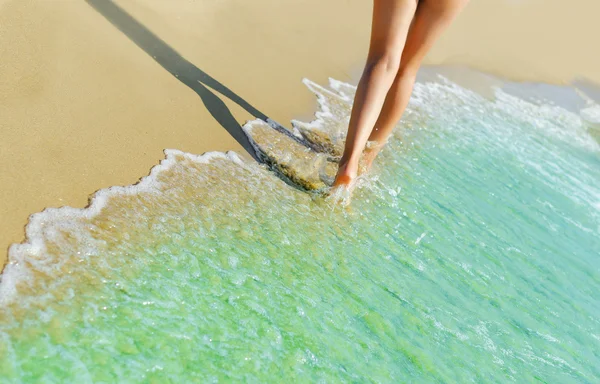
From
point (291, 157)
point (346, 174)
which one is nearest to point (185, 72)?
point (291, 157)

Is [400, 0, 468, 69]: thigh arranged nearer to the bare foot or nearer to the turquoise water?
the bare foot

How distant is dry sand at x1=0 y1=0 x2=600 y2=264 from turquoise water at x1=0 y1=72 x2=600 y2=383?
0.61 ft

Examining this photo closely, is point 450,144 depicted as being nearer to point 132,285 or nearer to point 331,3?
point 331,3

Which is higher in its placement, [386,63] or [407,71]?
[407,71]

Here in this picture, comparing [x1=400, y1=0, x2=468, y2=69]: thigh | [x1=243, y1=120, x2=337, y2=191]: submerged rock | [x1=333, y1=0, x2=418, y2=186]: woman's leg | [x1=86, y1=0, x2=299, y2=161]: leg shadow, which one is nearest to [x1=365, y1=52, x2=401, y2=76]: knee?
[x1=333, y1=0, x2=418, y2=186]: woman's leg

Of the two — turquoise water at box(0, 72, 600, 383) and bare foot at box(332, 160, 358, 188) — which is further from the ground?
bare foot at box(332, 160, 358, 188)

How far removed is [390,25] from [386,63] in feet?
0.59

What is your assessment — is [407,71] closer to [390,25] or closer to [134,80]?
[390,25]

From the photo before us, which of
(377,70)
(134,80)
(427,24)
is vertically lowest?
(134,80)

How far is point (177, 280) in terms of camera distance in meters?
2.13

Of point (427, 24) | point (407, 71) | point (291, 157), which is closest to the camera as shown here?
point (427, 24)

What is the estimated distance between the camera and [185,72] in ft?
12.2

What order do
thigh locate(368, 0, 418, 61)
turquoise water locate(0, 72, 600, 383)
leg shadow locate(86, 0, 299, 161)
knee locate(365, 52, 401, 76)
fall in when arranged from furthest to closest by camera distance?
leg shadow locate(86, 0, 299, 161), knee locate(365, 52, 401, 76), thigh locate(368, 0, 418, 61), turquoise water locate(0, 72, 600, 383)

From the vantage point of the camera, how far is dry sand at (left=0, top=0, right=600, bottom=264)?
245cm
